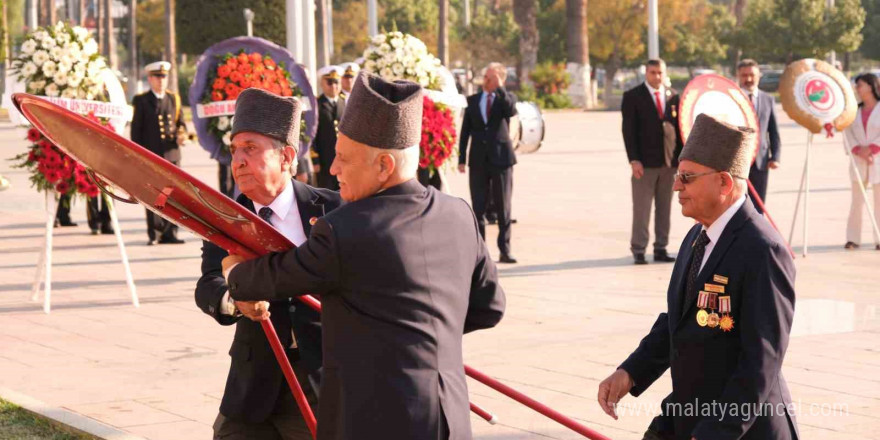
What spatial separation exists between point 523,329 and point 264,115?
5585 millimetres

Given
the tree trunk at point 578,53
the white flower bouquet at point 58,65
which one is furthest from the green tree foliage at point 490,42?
the white flower bouquet at point 58,65

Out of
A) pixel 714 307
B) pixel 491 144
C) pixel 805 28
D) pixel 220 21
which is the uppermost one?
pixel 220 21

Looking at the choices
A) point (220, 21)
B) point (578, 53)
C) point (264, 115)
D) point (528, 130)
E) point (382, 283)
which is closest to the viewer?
point (382, 283)

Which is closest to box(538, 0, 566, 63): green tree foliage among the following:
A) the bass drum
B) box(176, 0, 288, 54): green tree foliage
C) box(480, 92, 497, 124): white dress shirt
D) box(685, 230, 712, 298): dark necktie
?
box(176, 0, 288, 54): green tree foliage

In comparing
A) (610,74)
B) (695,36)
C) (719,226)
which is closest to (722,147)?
(719,226)

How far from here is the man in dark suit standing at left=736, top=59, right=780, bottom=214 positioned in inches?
529

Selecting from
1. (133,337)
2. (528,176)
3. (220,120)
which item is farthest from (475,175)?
(528,176)

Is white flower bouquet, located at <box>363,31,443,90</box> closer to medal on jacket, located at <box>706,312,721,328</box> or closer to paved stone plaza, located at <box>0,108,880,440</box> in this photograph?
paved stone plaza, located at <box>0,108,880,440</box>

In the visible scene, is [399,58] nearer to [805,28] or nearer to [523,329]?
[523,329]

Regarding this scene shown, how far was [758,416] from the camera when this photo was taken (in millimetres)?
3941

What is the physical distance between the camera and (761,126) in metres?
13.5

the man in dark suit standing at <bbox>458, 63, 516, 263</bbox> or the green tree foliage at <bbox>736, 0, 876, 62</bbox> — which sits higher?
the green tree foliage at <bbox>736, 0, 876, 62</bbox>

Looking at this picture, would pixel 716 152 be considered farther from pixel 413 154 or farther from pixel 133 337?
pixel 133 337

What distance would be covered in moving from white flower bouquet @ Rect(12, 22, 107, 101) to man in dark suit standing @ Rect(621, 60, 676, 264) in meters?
5.23
